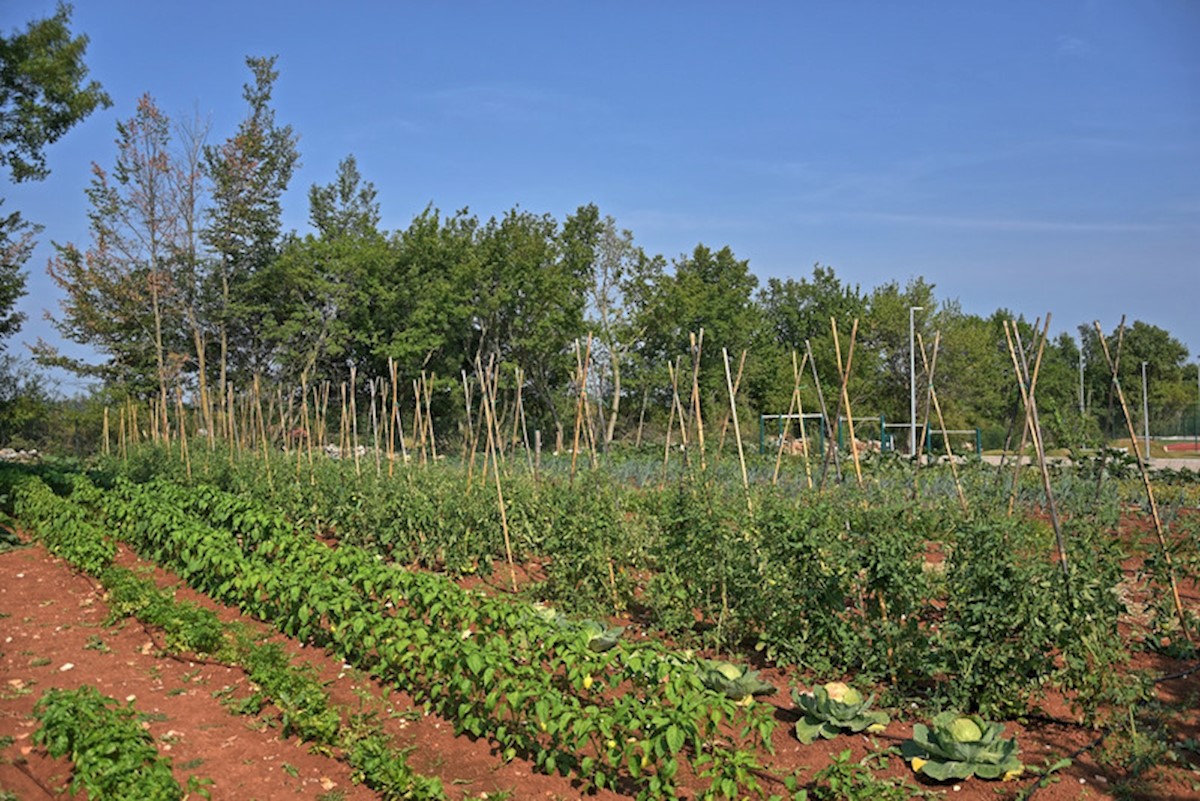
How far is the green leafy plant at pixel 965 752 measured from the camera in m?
4.05

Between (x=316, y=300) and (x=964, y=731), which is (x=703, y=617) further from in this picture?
(x=316, y=300)

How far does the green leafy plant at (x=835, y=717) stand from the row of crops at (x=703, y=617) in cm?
1

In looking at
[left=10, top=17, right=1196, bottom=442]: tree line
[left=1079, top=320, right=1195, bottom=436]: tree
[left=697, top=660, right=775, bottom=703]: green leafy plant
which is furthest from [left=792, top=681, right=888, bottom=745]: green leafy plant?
[left=1079, top=320, right=1195, bottom=436]: tree

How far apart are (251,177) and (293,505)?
17.9 m

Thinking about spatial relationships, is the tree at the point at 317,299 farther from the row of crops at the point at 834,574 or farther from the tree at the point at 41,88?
the row of crops at the point at 834,574

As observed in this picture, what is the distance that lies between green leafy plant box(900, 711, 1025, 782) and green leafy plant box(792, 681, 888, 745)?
317mm

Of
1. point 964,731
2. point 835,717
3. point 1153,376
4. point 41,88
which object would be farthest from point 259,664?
point 1153,376

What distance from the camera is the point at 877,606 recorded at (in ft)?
17.9

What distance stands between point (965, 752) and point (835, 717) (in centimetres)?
64

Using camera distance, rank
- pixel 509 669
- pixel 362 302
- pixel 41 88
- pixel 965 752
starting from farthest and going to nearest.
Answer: pixel 362 302 < pixel 41 88 < pixel 509 669 < pixel 965 752

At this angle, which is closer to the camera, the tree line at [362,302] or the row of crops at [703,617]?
the row of crops at [703,617]

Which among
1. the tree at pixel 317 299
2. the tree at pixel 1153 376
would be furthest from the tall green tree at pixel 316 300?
the tree at pixel 1153 376

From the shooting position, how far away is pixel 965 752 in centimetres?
406

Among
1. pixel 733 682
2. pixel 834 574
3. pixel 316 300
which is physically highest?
pixel 316 300
